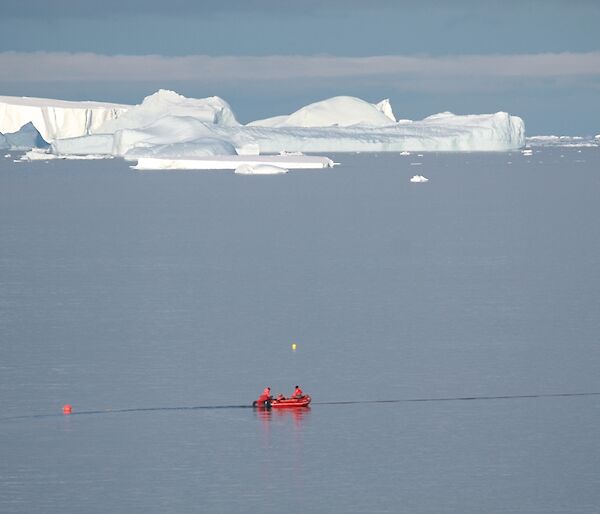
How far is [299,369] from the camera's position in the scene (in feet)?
70.1

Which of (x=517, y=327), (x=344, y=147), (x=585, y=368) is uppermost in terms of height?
(x=344, y=147)

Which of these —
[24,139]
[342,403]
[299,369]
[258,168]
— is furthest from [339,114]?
[342,403]

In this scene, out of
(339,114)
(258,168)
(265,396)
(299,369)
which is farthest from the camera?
(339,114)

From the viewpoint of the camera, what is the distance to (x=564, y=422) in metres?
17.9

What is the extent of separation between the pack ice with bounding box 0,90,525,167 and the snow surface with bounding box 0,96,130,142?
88 mm

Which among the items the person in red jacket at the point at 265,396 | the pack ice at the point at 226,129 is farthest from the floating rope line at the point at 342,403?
the pack ice at the point at 226,129

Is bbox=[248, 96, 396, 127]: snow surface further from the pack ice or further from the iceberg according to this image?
the iceberg

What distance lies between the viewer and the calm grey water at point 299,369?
15234 millimetres

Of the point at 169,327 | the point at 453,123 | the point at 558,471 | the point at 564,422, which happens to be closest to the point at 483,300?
the point at 169,327

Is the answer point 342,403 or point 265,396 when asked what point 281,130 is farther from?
point 265,396

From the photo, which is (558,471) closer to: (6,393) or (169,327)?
(6,393)

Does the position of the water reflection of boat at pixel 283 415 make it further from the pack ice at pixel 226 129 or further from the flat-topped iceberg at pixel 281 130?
the flat-topped iceberg at pixel 281 130

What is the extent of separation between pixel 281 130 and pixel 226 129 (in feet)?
38.4

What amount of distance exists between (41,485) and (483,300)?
1470 cm
